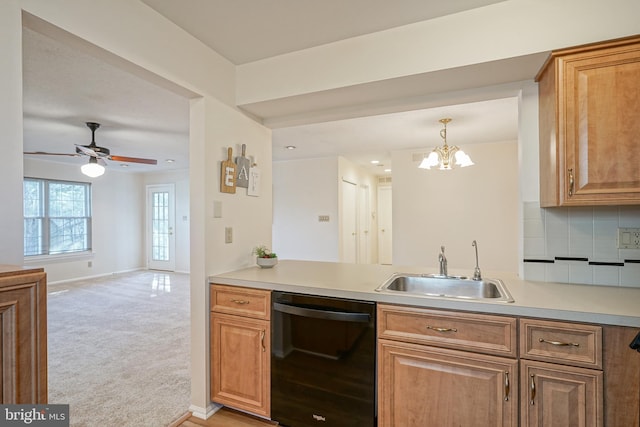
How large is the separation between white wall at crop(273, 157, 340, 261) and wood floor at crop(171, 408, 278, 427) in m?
3.71

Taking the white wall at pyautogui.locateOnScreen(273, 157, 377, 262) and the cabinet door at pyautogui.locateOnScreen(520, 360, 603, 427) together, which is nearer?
the cabinet door at pyautogui.locateOnScreen(520, 360, 603, 427)

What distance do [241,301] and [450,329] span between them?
122 cm

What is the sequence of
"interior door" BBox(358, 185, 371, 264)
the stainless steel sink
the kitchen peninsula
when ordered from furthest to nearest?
"interior door" BBox(358, 185, 371, 264), the stainless steel sink, the kitchen peninsula

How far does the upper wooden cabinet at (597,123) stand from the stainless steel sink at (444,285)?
622mm

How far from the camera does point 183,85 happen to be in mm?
1916

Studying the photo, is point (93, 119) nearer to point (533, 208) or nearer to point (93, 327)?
point (93, 327)

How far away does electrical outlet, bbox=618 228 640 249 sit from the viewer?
5.72 ft

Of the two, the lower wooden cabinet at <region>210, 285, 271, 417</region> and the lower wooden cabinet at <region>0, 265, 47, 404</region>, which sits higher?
the lower wooden cabinet at <region>0, 265, 47, 404</region>

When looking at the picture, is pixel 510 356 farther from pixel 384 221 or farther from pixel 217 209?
pixel 384 221

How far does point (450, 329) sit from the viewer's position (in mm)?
1493

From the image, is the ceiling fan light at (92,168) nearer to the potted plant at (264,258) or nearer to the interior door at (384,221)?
the potted plant at (264,258)

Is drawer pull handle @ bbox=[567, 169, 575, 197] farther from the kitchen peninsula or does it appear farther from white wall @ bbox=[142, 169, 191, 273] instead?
white wall @ bbox=[142, 169, 191, 273]

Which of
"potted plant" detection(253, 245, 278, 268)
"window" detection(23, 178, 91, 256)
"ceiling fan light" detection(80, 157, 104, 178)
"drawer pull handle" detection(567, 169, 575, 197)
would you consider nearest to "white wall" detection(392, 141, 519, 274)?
"potted plant" detection(253, 245, 278, 268)

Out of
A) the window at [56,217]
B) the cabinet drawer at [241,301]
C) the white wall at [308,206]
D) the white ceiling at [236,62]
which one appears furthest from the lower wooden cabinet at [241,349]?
the window at [56,217]
